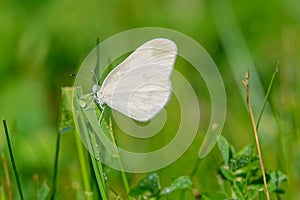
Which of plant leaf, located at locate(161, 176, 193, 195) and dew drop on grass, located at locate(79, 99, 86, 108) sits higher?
dew drop on grass, located at locate(79, 99, 86, 108)

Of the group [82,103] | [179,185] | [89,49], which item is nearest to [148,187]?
[179,185]

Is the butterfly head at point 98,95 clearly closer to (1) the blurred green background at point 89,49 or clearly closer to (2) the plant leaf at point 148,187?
(2) the plant leaf at point 148,187

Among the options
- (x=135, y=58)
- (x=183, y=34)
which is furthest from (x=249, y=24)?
(x=135, y=58)

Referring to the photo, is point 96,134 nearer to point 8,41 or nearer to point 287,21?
point 8,41

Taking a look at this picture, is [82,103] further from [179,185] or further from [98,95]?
[179,185]

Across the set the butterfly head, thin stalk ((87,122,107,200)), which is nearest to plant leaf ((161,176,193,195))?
thin stalk ((87,122,107,200))

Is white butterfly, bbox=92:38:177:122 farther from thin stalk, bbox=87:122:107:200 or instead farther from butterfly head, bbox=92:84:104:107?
thin stalk, bbox=87:122:107:200
